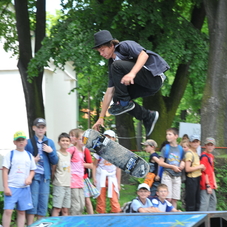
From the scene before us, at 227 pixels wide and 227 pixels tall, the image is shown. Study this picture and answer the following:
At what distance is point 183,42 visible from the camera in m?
12.3

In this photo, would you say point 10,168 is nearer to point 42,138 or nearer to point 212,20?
point 42,138

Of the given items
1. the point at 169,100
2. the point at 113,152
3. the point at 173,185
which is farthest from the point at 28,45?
the point at 113,152

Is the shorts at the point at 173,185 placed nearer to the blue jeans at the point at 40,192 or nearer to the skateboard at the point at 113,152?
the skateboard at the point at 113,152

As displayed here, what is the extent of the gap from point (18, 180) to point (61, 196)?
2.93ft

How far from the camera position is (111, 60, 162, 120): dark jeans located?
4.93 m

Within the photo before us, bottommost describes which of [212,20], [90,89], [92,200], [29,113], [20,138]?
[92,200]

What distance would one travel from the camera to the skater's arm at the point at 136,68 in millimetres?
4566

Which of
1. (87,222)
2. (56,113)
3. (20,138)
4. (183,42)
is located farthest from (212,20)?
(56,113)

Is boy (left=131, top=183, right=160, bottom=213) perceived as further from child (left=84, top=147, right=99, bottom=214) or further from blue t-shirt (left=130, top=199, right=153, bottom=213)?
child (left=84, top=147, right=99, bottom=214)

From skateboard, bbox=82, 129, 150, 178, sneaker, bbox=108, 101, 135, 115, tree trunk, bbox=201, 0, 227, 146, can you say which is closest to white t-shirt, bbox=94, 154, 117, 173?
skateboard, bbox=82, 129, 150, 178

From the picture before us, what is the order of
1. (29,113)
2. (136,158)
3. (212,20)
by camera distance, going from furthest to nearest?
(29,113)
(212,20)
(136,158)

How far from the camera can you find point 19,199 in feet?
20.9

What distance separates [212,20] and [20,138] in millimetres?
6665

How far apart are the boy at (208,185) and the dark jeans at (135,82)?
3.23 metres
